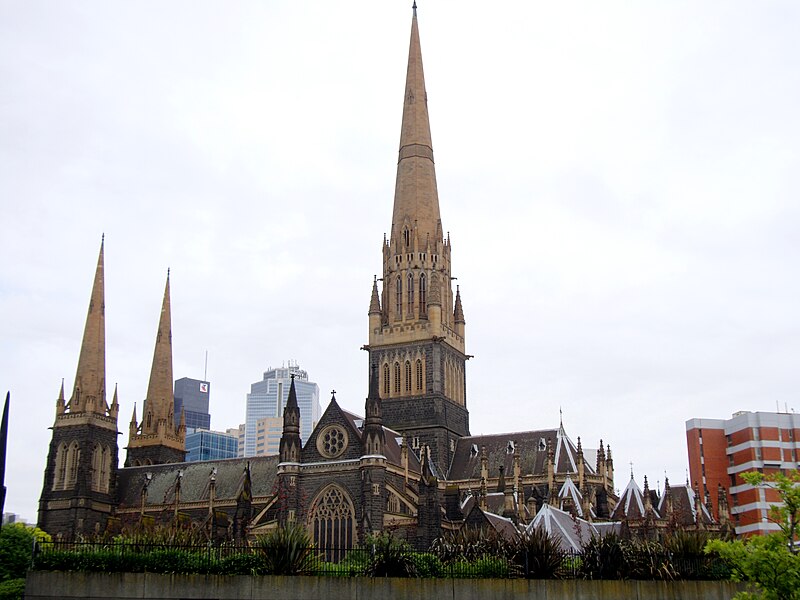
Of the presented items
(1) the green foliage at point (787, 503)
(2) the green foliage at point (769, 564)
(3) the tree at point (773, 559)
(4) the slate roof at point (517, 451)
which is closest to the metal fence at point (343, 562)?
(1) the green foliage at point (787, 503)

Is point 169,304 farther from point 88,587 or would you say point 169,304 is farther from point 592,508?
point 88,587

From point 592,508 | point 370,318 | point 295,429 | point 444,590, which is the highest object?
point 370,318

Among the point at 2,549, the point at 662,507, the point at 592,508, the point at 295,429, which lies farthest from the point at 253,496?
the point at 2,549

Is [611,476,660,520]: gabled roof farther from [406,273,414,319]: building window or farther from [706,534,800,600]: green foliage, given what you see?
[706,534,800,600]: green foliage

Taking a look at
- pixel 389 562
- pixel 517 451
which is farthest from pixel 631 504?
pixel 389 562

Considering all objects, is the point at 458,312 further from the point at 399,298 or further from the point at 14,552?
the point at 14,552

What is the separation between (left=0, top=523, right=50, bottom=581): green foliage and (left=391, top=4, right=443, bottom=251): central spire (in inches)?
1836

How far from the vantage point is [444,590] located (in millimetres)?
27547

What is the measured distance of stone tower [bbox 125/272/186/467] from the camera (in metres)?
87.5

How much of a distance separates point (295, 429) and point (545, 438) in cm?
1990

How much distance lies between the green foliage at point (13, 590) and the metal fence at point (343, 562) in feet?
8.65

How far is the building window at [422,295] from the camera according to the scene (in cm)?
7513

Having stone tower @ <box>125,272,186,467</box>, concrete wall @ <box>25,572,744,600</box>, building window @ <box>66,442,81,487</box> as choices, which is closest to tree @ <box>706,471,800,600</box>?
concrete wall @ <box>25,572,744,600</box>

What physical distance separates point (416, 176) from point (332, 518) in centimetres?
3023
